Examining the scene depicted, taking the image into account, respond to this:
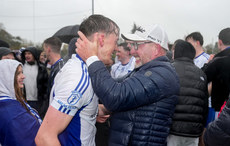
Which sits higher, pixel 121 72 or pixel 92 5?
pixel 92 5

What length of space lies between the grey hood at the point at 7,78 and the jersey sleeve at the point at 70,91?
0.86m

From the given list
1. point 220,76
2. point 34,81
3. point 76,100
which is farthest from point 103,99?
point 34,81

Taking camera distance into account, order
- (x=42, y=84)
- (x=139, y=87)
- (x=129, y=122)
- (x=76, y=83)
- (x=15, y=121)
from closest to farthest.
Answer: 1. (x=76, y=83)
2. (x=139, y=87)
3. (x=129, y=122)
4. (x=15, y=121)
5. (x=42, y=84)

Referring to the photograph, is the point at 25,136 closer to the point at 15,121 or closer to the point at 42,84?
the point at 15,121

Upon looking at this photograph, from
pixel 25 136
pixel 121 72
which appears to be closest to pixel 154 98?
pixel 25 136

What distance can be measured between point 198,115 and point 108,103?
196 centimetres

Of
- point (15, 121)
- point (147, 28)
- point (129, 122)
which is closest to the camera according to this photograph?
point (129, 122)

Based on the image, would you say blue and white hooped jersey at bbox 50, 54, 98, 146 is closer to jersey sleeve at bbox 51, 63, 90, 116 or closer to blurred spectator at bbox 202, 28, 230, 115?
jersey sleeve at bbox 51, 63, 90, 116

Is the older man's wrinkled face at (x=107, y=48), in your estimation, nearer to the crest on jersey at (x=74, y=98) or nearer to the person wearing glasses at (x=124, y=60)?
the crest on jersey at (x=74, y=98)

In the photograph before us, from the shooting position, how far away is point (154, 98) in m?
1.78

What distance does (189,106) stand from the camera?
9.96ft

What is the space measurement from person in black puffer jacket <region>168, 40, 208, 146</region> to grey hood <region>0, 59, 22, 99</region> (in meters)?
2.19

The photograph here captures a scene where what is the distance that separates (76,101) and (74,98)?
27 mm

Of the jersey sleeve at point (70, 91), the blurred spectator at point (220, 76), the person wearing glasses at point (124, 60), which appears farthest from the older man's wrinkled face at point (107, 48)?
the person wearing glasses at point (124, 60)
